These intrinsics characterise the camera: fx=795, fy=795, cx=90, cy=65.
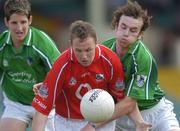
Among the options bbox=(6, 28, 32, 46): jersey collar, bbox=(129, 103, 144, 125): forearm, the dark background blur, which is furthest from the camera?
the dark background blur

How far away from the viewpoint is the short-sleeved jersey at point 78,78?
8594 mm

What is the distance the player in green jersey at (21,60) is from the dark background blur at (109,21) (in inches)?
410

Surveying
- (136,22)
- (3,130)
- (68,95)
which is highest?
(136,22)

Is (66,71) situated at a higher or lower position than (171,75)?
higher

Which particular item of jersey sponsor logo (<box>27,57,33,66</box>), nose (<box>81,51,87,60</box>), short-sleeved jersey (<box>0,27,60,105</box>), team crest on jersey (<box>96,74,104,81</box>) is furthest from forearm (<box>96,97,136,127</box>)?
jersey sponsor logo (<box>27,57,33,66</box>)

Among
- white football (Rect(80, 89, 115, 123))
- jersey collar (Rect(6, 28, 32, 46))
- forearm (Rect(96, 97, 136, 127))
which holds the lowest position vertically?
forearm (Rect(96, 97, 136, 127))

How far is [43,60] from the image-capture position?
9.37 meters

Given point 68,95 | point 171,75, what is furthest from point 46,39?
point 171,75

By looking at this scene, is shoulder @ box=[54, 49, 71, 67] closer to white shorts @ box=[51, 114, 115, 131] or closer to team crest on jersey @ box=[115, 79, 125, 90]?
team crest on jersey @ box=[115, 79, 125, 90]

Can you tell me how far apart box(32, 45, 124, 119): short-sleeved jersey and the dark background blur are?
11277mm

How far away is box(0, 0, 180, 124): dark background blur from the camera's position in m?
21.0

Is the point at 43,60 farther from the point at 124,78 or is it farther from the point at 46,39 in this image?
the point at 124,78

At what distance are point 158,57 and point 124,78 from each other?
1258 centimetres

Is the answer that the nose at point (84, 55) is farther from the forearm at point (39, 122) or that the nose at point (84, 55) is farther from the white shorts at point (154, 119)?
the white shorts at point (154, 119)
